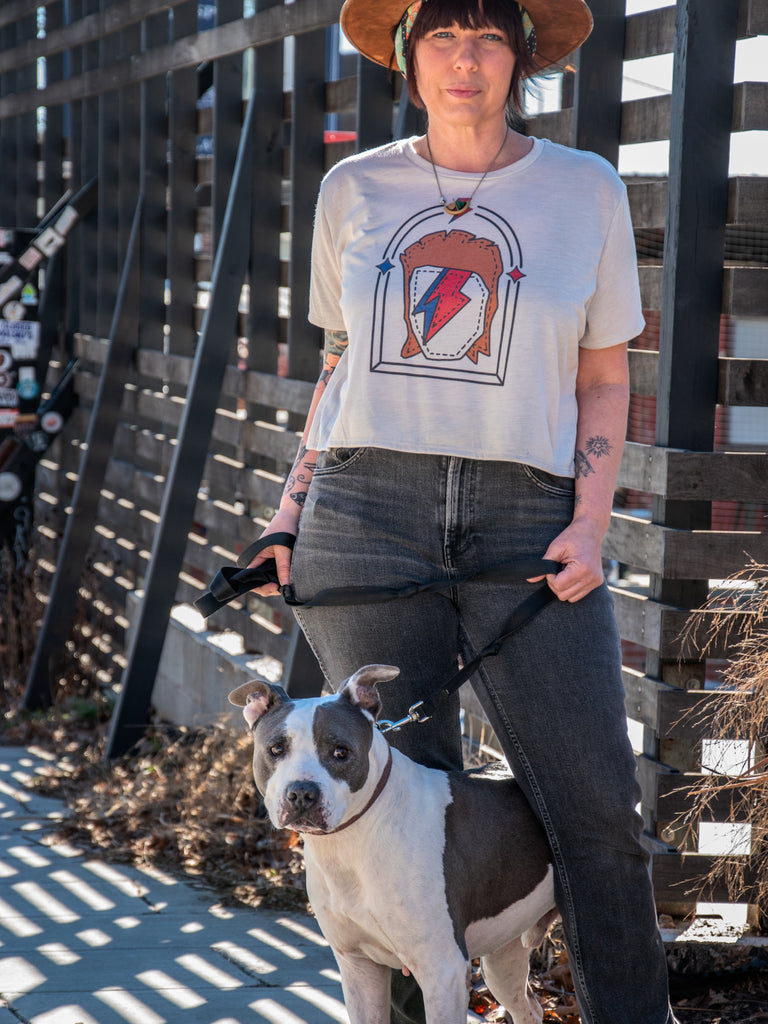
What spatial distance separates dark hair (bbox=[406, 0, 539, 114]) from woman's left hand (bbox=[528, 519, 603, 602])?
97 cm

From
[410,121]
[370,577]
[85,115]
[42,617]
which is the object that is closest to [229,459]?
[42,617]

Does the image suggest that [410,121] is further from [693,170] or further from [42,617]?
[42,617]

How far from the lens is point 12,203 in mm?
11273

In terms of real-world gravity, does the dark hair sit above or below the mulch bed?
above

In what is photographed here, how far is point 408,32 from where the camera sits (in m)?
2.93

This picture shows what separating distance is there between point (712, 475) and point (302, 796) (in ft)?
6.60

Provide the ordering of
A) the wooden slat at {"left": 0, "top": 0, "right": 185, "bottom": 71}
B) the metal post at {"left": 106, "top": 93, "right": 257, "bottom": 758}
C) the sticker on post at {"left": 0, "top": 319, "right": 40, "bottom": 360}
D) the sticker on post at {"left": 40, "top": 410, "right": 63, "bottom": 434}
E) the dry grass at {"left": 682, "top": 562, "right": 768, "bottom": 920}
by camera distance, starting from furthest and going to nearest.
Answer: the sticker on post at {"left": 40, "top": 410, "right": 63, "bottom": 434}
the sticker on post at {"left": 0, "top": 319, "right": 40, "bottom": 360}
the wooden slat at {"left": 0, "top": 0, "right": 185, "bottom": 71}
the metal post at {"left": 106, "top": 93, "right": 257, "bottom": 758}
the dry grass at {"left": 682, "top": 562, "right": 768, "bottom": 920}

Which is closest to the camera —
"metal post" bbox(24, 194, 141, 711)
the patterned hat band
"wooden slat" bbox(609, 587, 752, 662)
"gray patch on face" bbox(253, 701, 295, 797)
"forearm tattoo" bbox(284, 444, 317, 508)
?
"gray patch on face" bbox(253, 701, 295, 797)

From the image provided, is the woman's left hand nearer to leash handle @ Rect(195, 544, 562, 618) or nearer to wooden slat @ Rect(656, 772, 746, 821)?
leash handle @ Rect(195, 544, 562, 618)

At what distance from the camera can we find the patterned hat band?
2.91 m

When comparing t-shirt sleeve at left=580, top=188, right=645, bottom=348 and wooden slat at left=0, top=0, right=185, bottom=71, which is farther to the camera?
wooden slat at left=0, top=0, right=185, bottom=71

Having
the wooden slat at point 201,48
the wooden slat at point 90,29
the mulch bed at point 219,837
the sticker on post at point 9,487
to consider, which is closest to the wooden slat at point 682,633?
the mulch bed at point 219,837

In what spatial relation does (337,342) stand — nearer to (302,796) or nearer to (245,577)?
(245,577)

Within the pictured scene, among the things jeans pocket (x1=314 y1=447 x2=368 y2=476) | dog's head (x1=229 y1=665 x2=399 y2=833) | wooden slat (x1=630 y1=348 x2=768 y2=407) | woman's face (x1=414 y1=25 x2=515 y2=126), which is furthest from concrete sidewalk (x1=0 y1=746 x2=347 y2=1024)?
woman's face (x1=414 y1=25 x2=515 y2=126)
